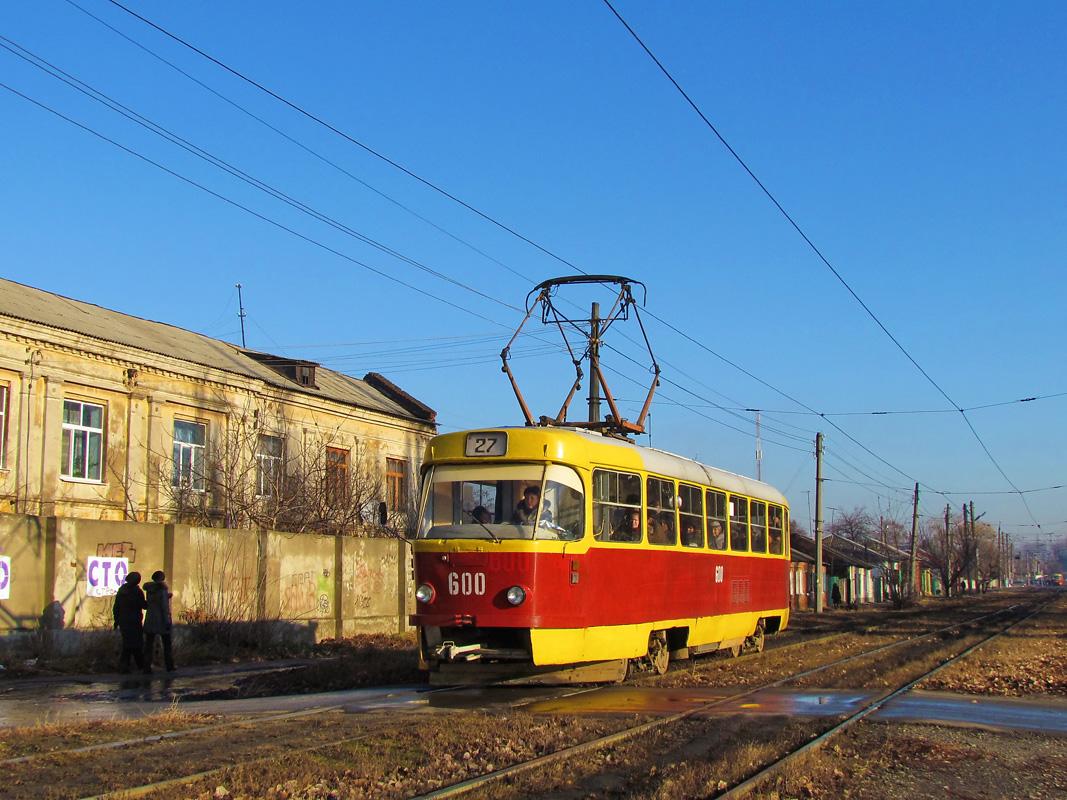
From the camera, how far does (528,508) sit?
11.7m

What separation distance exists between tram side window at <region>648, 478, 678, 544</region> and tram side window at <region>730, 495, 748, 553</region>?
2818mm

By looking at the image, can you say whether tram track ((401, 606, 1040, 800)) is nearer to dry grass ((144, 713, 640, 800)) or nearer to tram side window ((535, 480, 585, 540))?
dry grass ((144, 713, 640, 800))

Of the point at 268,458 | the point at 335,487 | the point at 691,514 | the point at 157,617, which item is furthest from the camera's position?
the point at 268,458

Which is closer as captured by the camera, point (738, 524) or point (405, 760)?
point (405, 760)

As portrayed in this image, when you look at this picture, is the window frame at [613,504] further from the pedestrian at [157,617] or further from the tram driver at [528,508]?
the pedestrian at [157,617]

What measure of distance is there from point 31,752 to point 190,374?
69.6 feet

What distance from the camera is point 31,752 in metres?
8.07

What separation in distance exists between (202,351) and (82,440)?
6394 millimetres

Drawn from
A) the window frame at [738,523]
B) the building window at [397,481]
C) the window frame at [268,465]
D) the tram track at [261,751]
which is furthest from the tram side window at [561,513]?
the building window at [397,481]

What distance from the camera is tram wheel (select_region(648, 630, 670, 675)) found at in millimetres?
13820

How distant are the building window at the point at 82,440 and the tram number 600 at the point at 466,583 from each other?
16.7m

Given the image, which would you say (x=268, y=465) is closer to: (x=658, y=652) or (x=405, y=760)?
(x=658, y=652)

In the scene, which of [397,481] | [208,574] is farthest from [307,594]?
[397,481]

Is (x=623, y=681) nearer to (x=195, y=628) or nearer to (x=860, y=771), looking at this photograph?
(x=860, y=771)
